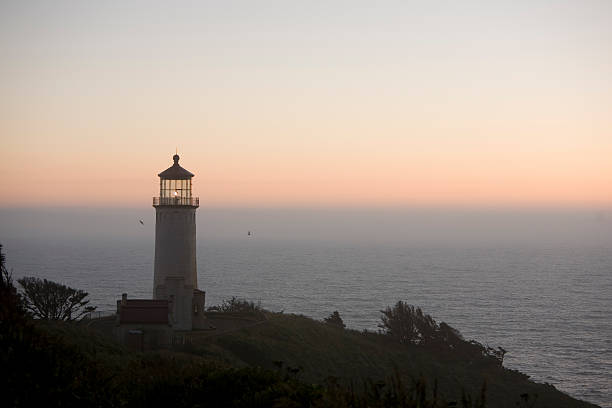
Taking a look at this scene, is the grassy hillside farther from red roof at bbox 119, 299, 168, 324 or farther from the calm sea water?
the calm sea water

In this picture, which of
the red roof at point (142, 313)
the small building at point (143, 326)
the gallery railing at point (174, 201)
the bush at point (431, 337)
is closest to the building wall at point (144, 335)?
the small building at point (143, 326)

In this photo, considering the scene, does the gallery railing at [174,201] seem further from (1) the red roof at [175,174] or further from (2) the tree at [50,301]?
(2) the tree at [50,301]

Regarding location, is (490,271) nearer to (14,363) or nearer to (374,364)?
(374,364)

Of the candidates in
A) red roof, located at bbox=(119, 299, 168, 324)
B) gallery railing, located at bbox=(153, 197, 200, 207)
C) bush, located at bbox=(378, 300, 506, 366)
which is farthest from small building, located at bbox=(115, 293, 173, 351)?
bush, located at bbox=(378, 300, 506, 366)

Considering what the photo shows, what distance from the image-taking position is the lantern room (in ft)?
131

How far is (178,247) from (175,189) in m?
3.50

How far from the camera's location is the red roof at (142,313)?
3444cm

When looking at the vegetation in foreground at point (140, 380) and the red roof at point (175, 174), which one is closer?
the vegetation in foreground at point (140, 380)

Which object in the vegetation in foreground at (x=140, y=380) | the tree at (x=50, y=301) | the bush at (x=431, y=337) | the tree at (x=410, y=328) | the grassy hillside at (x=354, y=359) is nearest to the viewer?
the vegetation in foreground at (x=140, y=380)

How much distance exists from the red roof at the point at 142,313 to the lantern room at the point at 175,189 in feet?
23.0

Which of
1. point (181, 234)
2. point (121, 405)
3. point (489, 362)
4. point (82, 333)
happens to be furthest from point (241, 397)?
point (489, 362)

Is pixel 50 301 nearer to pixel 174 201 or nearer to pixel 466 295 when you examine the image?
pixel 174 201

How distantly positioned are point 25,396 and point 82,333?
12605 millimetres

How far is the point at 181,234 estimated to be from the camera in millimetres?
39656
